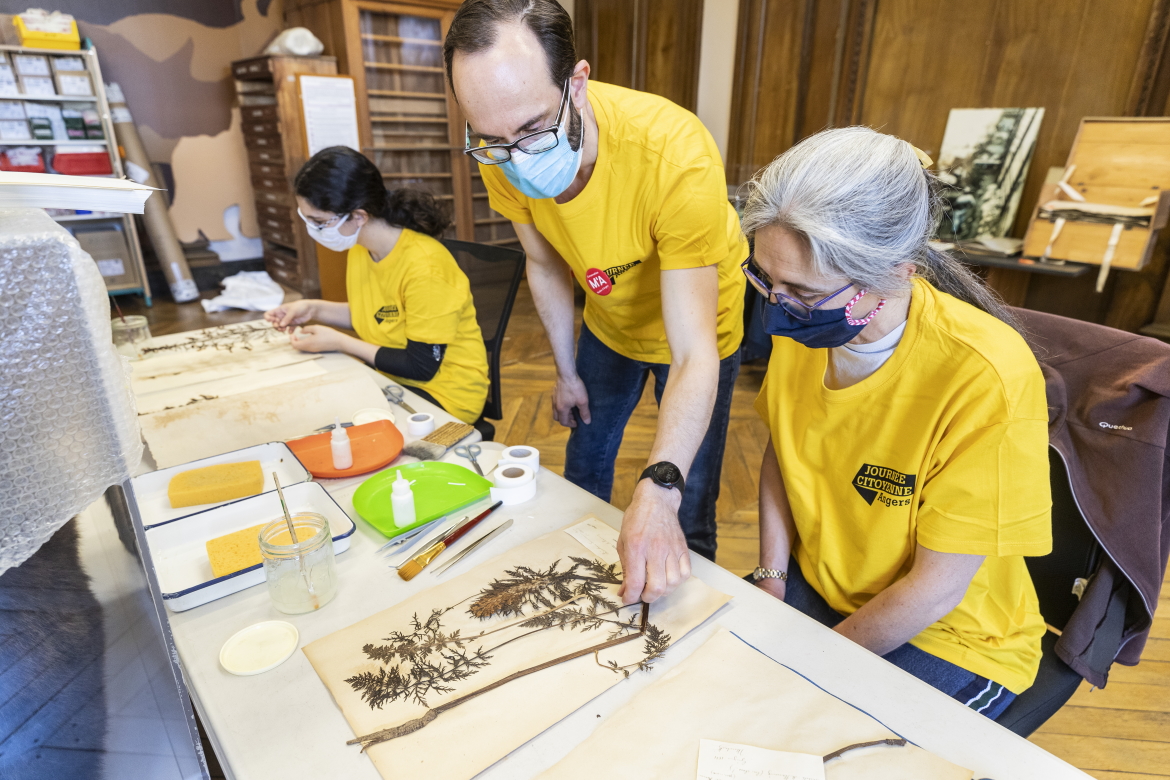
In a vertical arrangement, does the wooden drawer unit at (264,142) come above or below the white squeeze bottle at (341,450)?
above

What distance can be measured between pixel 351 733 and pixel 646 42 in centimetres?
476

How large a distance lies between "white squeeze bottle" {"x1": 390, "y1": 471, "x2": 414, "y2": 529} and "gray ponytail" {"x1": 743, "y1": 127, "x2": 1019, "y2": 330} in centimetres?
66

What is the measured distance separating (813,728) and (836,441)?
0.46 m

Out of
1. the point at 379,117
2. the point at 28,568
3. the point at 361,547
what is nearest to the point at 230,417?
the point at 361,547

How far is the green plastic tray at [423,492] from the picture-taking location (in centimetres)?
104

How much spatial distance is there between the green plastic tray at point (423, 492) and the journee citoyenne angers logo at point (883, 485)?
59 cm

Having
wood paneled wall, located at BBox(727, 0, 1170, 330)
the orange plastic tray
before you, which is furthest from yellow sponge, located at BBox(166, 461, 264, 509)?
wood paneled wall, located at BBox(727, 0, 1170, 330)

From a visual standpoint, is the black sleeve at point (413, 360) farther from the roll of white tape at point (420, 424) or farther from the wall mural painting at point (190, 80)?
the wall mural painting at point (190, 80)

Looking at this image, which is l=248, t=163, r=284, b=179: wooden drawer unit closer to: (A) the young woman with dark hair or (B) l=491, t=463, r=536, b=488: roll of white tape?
(A) the young woman with dark hair

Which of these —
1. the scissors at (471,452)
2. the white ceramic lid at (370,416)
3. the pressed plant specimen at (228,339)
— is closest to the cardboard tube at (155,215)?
the pressed plant specimen at (228,339)

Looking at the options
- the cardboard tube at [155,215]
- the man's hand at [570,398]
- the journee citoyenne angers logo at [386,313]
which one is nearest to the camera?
the man's hand at [570,398]

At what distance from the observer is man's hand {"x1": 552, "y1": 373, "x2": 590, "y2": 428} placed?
5.35ft

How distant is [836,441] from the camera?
101cm

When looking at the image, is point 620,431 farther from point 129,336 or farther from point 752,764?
point 129,336
